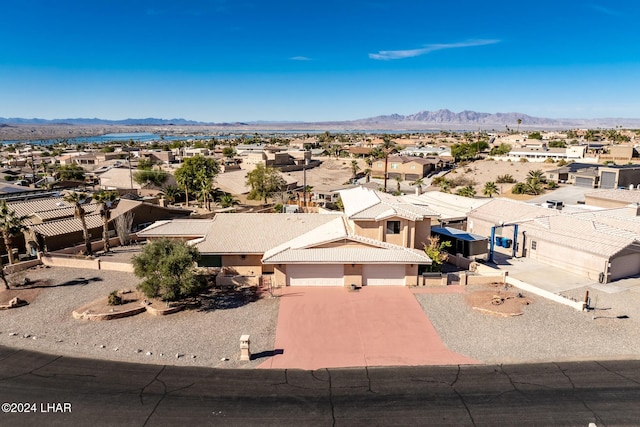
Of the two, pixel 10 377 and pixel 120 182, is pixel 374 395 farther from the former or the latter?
pixel 120 182

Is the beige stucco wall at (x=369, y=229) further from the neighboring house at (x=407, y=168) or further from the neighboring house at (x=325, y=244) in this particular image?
the neighboring house at (x=407, y=168)

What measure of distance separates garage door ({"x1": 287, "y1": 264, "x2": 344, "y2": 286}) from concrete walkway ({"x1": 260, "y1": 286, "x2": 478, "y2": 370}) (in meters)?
0.62

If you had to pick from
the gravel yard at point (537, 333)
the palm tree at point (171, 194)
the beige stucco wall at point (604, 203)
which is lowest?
the gravel yard at point (537, 333)

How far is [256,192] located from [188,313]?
129 feet

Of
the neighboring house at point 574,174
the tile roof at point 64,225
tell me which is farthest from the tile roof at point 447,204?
the tile roof at point 64,225

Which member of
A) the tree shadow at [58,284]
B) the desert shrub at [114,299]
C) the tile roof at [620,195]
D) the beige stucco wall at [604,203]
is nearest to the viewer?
the desert shrub at [114,299]

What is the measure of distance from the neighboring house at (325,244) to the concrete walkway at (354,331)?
1156mm

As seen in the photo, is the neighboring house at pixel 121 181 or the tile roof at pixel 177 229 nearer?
the tile roof at pixel 177 229

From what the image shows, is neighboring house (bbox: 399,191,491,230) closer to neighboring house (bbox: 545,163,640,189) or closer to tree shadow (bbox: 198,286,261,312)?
tree shadow (bbox: 198,286,261,312)

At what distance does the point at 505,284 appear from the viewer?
31344mm

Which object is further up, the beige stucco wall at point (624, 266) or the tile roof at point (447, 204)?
the tile roof at point (447, 204)

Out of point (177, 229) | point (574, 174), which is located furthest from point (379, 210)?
point (574, 174)

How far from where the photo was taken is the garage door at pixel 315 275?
102 feet

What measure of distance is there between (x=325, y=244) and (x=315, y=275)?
2487 millimetres
